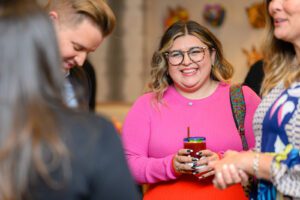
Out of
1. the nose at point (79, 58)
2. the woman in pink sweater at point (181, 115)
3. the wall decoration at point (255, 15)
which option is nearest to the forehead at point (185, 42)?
the woman in pink sweater at point (181, 115)

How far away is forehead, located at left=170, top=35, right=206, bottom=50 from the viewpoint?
2.91 m

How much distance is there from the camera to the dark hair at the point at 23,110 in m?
1.27

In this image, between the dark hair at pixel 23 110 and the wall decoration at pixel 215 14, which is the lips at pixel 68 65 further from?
the wall decoration at pixel 215 14

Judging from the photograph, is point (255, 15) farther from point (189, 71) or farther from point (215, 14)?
point (189, 71)

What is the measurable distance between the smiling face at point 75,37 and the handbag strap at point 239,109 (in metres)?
0.92

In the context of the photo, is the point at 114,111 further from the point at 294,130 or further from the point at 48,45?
the point at 48,45

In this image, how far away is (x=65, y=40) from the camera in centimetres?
218

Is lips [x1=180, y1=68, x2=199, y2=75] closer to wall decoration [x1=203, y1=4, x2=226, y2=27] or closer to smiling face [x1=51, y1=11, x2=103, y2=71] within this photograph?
smiling face [x1=51, y1=11, x2=103, y2=71]

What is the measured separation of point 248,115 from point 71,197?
163cm

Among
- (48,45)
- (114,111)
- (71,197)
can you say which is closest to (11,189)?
(71,197)

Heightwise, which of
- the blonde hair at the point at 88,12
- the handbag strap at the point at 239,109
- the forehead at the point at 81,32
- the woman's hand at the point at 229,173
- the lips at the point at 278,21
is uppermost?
the blonde hair at the point at 88,12

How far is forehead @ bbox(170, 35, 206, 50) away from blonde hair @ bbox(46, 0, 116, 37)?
0.72 meters

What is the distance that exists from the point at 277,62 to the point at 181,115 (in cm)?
67

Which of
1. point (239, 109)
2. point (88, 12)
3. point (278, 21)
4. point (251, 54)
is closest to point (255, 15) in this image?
point (251, 54)
